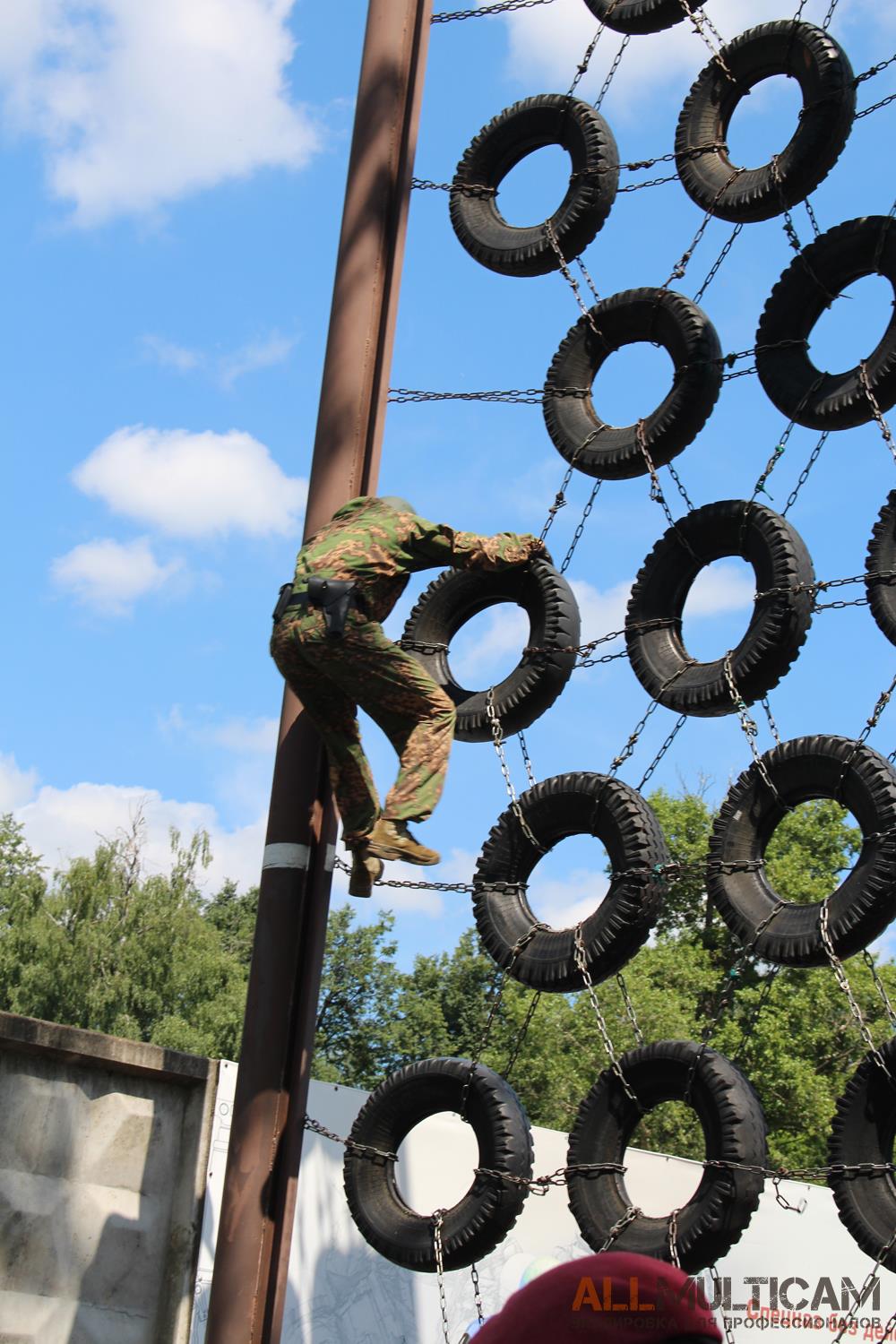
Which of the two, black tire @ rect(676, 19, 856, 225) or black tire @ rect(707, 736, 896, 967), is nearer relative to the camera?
black tire @ rect(707, 736, 896, 967)

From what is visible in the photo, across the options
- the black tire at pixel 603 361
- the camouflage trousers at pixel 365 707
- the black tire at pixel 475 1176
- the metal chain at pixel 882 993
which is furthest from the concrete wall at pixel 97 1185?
the black tire at pixel 603 361

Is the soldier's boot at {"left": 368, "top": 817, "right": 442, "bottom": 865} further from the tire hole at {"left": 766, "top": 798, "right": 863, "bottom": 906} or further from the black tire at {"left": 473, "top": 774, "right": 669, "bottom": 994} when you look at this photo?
the tire hole at {"left": 766, "top": 798, "right": 863, "bottom": 906}

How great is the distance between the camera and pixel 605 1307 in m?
1.37

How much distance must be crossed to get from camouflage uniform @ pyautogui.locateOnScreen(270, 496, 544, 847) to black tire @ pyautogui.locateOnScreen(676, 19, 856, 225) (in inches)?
93.1

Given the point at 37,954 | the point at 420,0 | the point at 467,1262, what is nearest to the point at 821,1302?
the point at 467,1262

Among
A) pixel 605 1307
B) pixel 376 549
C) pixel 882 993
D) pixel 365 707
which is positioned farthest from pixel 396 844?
pixel 605 1307

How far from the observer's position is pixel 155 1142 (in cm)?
716

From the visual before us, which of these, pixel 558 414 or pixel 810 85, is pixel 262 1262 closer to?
pixel 558 414

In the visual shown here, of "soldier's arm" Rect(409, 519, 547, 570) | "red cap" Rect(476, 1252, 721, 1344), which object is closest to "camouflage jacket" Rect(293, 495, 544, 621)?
"soldier's arm" Rect(409, 519, 547, 570)

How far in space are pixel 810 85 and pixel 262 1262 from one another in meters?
5.82

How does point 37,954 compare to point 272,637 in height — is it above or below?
above

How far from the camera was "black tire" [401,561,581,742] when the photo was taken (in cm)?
727

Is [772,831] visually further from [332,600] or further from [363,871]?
[332,600]

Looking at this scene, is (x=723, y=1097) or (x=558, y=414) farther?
(x=558, y=414)
